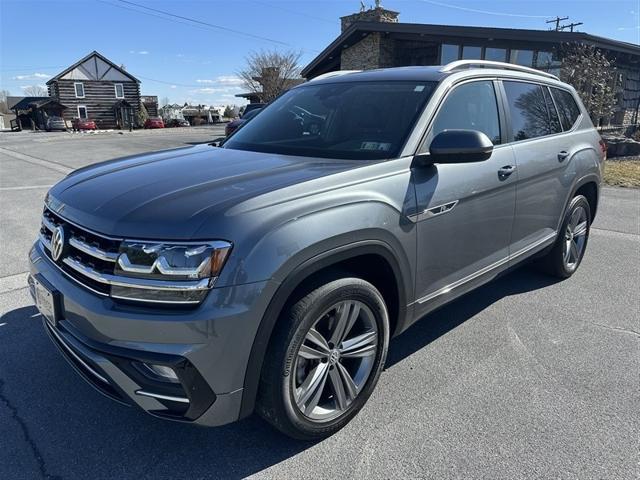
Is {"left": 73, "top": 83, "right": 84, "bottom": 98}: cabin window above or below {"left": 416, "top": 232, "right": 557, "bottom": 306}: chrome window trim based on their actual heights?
above

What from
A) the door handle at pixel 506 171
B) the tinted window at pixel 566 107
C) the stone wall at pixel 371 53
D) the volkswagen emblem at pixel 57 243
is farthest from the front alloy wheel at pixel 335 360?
the stone wall at pixel 371 53

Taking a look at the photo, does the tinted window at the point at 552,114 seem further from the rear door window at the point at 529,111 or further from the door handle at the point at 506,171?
the door handle at the point at 506,171

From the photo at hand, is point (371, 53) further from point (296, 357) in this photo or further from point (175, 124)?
point (175, 124)

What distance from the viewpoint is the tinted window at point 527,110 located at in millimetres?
3701

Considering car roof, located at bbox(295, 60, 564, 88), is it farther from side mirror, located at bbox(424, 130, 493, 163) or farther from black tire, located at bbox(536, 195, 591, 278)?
black tire, located at bbox(536, 195, 591, 278)

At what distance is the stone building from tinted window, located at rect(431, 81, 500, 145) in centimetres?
1463

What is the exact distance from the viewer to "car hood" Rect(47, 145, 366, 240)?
2.04 metres

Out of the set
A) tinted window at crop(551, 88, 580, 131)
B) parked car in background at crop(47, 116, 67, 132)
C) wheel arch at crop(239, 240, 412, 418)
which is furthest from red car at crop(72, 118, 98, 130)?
wheel arch at crop(239, 240, 412, 418)

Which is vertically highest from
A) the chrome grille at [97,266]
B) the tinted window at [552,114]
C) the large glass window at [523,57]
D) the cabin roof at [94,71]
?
the cabin roof at [94,71]

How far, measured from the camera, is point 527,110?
3914 mm

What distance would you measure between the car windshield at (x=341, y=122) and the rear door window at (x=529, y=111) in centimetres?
97

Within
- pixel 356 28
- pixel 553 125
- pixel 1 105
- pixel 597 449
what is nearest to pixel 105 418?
pixel 597 449

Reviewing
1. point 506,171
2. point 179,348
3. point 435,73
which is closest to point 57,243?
point 179,348

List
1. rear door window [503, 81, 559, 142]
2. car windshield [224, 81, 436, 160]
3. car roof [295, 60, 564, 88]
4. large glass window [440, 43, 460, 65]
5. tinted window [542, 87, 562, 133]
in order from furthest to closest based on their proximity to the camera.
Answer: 1. large glass window [440, 43, 460, 65]
2. tinted window [542, 87, 562, 133]
3. rear door window [503, 81, 559, 142]
4. car roof [295, 60, 564, 88]
5. car windshield [224, 81, 436, 160]
